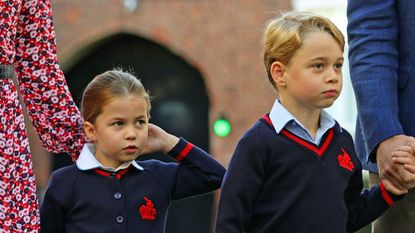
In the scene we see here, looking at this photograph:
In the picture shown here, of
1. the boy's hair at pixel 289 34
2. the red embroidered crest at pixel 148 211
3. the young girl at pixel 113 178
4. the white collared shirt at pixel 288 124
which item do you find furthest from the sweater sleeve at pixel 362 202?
the red embroidered crest at pixel 148 211

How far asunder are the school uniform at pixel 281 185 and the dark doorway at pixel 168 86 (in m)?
9.55

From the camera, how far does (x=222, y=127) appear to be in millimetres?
12836

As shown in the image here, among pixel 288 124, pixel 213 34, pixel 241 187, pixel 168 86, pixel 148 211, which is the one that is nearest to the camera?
pixel 241 187

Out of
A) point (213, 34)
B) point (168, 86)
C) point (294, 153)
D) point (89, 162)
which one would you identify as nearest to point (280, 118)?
point (294, 153)

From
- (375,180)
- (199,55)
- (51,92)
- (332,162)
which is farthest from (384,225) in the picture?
(199,55)

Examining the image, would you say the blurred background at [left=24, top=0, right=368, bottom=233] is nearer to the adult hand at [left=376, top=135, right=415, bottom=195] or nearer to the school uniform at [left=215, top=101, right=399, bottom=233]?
the adult hand at [left=376, top=135, right=415, bottom=195]

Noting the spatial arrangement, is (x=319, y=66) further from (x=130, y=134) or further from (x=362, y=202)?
(x=130, y=134)

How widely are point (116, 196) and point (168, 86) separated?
9.57 m

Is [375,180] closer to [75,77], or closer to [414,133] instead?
[414,133]

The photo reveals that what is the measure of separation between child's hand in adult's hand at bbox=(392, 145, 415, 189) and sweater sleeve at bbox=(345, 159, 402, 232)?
0.18 m

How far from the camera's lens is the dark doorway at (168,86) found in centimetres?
1350

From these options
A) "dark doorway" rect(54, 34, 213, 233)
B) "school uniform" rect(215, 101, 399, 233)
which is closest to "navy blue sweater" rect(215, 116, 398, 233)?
"school uniform" rect(215, 101, 399, 233)

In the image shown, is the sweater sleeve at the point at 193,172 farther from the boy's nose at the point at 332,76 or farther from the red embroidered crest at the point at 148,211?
the boy's nose at the point at 332,76

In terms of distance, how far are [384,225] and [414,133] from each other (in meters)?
0.41
